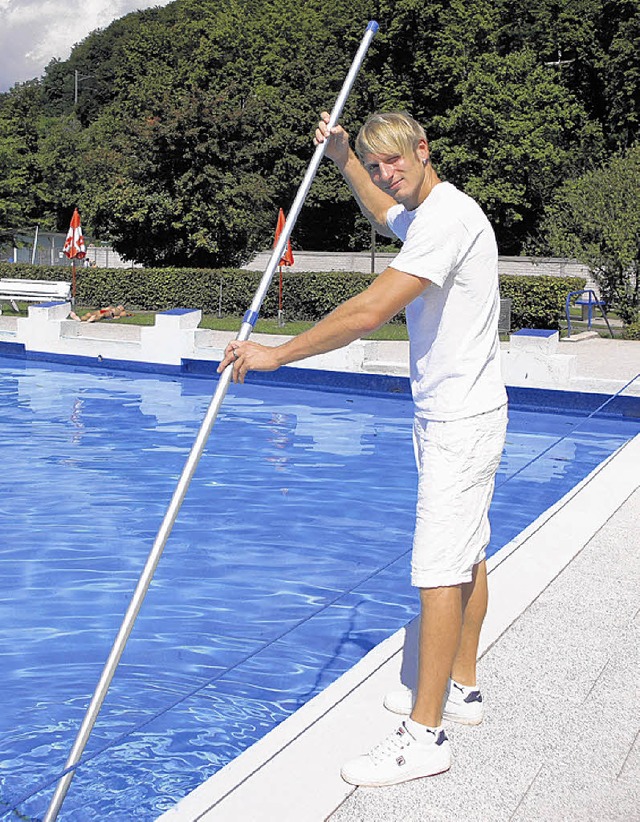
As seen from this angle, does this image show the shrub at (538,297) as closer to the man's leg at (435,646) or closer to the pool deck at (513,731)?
the pool deck at (513,731)

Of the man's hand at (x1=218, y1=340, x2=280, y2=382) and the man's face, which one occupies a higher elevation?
the man's face

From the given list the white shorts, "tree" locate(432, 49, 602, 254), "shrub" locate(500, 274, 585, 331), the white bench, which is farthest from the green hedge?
"tree" locate(432, 49, 602, 254)

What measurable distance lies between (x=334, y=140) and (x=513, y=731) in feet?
6.76

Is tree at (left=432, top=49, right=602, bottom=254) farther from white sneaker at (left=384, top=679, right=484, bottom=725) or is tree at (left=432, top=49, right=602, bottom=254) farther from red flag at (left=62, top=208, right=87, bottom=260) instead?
white sneaker at (left=384, top=679, right=484, bottom=725)

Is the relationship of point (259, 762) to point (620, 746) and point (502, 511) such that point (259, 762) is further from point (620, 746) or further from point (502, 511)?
point (502, 511)

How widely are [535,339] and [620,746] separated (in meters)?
9.47

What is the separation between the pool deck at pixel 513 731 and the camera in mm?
2814

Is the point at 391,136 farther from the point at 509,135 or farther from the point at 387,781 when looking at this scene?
the point at 509,135

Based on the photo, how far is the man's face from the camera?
3047mm

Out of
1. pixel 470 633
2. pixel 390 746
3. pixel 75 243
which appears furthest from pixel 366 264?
pixel 390 746

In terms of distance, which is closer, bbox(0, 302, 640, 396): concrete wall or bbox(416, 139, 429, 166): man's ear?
bbox(416, 139, 429, 166): man's ear

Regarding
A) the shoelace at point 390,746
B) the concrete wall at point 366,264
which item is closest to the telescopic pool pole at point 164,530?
the shoelace at point 390,746

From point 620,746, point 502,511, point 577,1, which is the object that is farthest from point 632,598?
point 577,1

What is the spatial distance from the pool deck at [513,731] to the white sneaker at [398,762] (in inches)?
1.2
